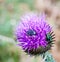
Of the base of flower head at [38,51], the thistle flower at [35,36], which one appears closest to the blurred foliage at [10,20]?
the thistle flower at [35,36]

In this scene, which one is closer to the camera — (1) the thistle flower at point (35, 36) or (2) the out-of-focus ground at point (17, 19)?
(1) the thistle flower at point (35, 36)

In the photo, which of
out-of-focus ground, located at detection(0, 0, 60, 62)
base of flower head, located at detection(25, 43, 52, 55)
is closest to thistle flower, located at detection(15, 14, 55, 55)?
base of flower head, located at detection(25, 43, 52, 55)

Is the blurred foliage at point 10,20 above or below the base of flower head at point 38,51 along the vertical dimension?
above

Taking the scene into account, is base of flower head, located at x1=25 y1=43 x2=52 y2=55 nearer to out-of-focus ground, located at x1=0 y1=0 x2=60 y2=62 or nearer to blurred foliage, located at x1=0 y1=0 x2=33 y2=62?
out-of-focus ground, located at x1=0 y1=0 x2=60 y2=62

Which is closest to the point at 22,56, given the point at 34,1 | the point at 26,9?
the point at 26,9

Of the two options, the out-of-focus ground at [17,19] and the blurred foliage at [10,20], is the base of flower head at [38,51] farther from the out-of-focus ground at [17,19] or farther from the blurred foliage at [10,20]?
the blurred foliage at [10,20]

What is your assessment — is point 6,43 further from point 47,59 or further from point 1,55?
point 47,59
